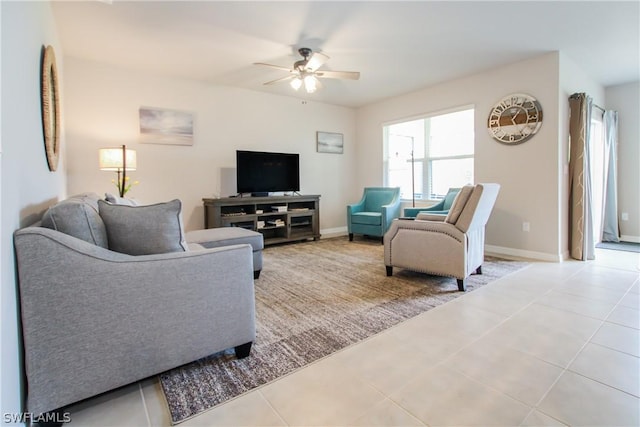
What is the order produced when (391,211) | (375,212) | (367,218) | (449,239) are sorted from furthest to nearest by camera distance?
(375,212) < (367,218) < (391,211) < (449,239)

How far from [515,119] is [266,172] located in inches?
137

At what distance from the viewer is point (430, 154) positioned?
5.30 m

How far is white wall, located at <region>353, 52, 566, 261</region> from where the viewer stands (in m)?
3.76

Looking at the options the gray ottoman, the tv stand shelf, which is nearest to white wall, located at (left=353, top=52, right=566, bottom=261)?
the tv stand shelf

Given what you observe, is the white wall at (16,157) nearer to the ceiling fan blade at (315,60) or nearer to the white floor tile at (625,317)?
the ceiling fan blade at (315,60)

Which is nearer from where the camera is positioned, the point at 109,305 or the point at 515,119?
the point at 109,305

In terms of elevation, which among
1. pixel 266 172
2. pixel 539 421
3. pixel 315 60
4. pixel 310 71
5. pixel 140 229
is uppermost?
pixel 315 60

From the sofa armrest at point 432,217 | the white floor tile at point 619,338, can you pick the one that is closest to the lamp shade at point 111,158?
the sofa armrest at point 432,217

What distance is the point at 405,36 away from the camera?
3.20 meters

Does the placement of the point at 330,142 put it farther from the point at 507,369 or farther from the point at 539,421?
the point at 539,421

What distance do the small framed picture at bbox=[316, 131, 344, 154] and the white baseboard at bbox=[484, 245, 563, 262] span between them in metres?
3.09

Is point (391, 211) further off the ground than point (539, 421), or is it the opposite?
point (391, 211)

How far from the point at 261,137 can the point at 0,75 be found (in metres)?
4.06

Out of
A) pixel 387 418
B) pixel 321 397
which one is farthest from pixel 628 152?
pixel 321 397
